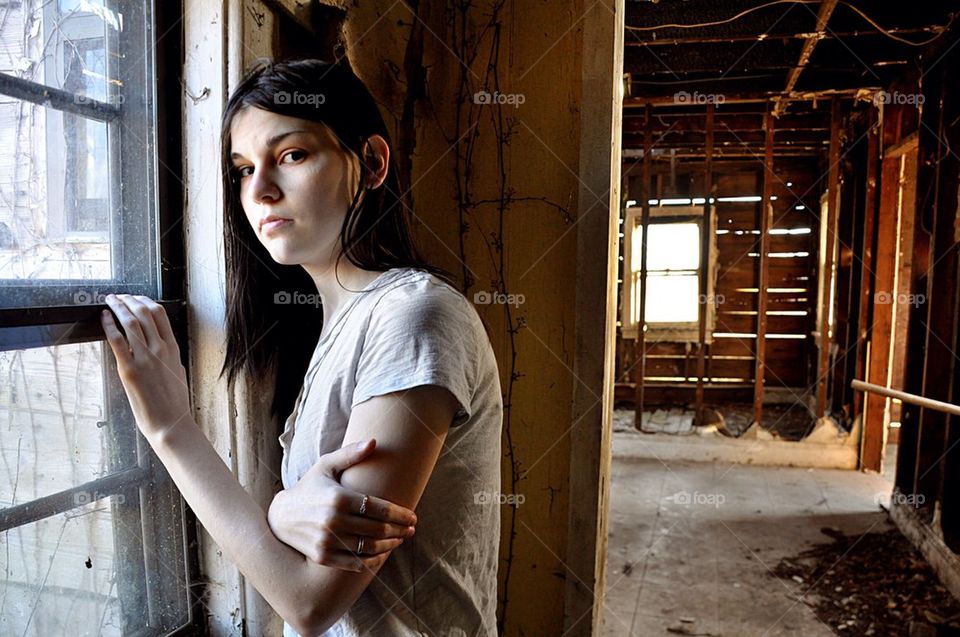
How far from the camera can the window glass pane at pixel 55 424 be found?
84cm

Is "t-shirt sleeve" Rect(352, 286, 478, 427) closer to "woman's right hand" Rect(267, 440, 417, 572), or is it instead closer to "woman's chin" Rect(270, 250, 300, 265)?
"woman's right hand" Rect(267, 440, 417, 572)

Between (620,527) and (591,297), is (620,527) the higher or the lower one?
the lower one

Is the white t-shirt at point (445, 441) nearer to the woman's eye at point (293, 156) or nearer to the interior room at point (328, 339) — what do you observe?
the interior room at point (328, 339)

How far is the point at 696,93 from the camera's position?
5.07 metres

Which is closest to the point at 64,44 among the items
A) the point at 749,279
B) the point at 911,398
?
the point at 911,398

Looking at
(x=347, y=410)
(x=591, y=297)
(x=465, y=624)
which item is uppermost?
(x=591, y=297)

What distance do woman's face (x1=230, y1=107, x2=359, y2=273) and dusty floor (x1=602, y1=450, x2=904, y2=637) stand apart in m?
2.51

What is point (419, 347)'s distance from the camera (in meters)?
0.72

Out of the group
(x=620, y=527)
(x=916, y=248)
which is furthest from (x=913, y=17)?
(x=620, y=527)

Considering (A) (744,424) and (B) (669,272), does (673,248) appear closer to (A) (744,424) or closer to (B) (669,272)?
(B) (669,272)

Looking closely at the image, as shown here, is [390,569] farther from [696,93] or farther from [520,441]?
[696,93]

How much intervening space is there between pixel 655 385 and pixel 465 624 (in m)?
7.08

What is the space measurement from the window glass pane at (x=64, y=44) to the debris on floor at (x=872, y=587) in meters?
3.26

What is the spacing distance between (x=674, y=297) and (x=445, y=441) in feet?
22.2
